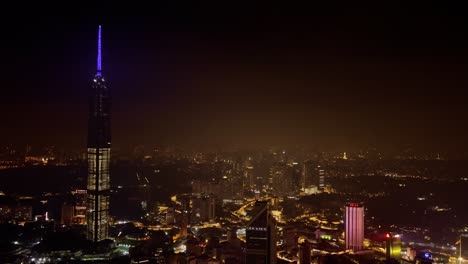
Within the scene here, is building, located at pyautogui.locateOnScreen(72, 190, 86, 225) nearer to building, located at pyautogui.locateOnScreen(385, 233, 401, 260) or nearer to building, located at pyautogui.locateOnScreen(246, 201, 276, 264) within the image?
building, located at pyautogui.locateOnScreen(246, 201, 276, 264)

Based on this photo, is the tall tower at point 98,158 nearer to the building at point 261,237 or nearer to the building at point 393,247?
the building at point 261,237

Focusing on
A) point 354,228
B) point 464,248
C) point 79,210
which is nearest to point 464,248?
point 464,248

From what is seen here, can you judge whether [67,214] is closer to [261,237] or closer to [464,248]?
[261,237]

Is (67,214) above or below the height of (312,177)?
below

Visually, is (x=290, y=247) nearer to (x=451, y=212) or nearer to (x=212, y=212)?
(x=212, y=212)

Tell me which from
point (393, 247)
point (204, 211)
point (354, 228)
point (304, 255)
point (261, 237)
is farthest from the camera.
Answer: point (204, 211)

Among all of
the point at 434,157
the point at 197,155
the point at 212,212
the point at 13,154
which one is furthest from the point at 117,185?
the point at 434,157

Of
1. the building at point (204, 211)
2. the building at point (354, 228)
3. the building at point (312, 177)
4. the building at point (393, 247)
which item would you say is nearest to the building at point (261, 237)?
the building at point (393, 247)
